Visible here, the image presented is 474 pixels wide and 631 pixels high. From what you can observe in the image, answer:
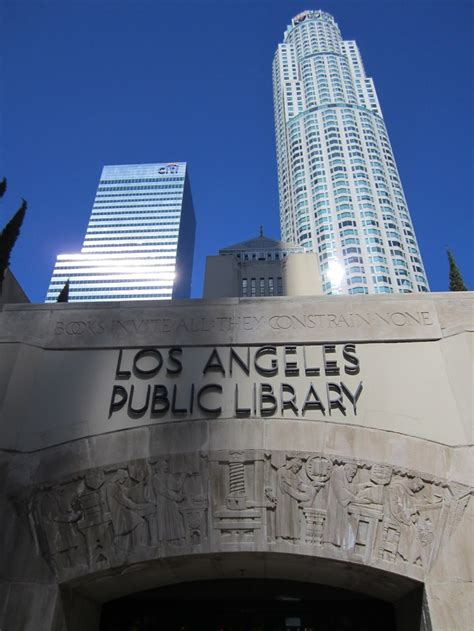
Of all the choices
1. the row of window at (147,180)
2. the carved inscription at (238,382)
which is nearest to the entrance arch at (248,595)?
the carved inscription at (238,382)

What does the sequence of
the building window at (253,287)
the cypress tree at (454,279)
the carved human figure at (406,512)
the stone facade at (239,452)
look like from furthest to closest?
the building window at (253,287) → the cypress tree at (454,279) → the stone facade at (239,452) → the carved human figure at (406,512)

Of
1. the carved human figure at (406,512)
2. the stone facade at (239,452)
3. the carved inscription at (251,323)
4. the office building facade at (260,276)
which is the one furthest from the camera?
the office building facade at (260,276)

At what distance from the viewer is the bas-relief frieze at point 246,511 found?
6512 mm

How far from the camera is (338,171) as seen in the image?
136 meters

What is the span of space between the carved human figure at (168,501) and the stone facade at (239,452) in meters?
0.02

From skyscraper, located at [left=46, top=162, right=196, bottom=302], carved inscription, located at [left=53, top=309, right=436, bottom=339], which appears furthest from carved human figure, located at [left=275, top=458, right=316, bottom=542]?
skyscraper, located at [left=46, top=162, right=196, bottom=302]

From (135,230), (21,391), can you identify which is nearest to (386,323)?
(21,391)

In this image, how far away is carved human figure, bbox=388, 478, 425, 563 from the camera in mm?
6418

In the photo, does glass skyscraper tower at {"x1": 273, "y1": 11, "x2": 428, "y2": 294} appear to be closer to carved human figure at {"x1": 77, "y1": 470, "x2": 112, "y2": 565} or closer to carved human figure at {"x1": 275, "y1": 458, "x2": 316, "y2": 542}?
carved human figure at {"x1": 275, "y1": 458, "x2": 316, "y2": 542}

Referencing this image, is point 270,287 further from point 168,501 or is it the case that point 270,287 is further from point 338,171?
Answer: point 338,171

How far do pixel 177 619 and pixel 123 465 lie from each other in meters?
3.21

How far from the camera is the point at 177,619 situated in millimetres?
7855

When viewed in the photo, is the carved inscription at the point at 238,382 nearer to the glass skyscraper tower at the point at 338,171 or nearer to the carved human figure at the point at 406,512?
the carved human figure at the point at 406,512

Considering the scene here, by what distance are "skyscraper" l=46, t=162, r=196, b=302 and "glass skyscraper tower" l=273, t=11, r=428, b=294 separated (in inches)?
1809
